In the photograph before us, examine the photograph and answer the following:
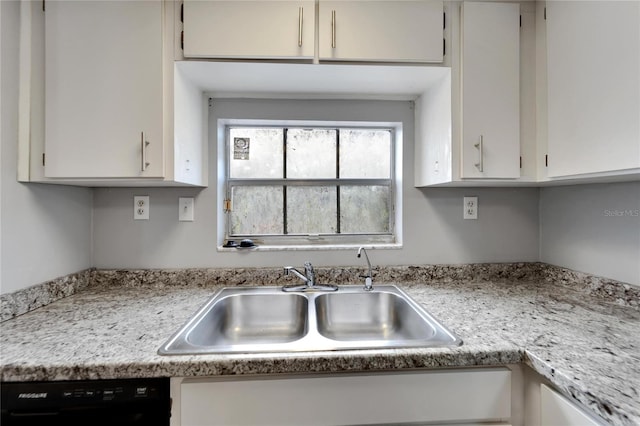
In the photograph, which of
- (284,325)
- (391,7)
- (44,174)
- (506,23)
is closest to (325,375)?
(284,325)

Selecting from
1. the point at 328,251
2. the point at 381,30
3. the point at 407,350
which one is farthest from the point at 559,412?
the point at 381,30

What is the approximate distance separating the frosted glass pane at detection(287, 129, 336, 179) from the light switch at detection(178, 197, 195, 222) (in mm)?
566

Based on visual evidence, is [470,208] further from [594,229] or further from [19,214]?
[19,214]

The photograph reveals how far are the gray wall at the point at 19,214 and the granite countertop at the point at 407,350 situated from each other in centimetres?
17

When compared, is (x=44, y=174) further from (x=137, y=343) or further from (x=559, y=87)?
(x=559, y=87)

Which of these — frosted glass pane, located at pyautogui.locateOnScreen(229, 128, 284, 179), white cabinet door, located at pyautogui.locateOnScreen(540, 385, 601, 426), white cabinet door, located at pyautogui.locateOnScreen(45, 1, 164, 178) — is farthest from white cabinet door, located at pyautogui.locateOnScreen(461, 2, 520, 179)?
white cabinet door, located at pyautogui.locateOnScreen(45, 1, 164, 178)

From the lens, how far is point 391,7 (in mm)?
1145

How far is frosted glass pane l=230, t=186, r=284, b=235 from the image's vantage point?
5.29 ft

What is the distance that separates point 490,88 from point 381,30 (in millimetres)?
541

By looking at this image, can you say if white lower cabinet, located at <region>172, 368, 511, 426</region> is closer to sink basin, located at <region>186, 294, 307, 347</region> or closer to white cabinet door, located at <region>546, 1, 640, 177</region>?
sink basin, located at <region>186, 294, 307, 347</region>

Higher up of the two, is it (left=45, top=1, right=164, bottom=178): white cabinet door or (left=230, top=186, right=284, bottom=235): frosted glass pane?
(left=45, top=1, right=164, bottom=178): white cabinet door

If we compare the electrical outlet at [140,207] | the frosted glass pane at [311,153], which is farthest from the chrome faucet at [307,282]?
the electrical outlet at [140,207]

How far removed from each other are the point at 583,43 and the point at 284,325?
1670mm

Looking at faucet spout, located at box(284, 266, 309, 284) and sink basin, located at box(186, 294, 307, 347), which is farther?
faucet spout, located at box(284, 266, 309, 284)
